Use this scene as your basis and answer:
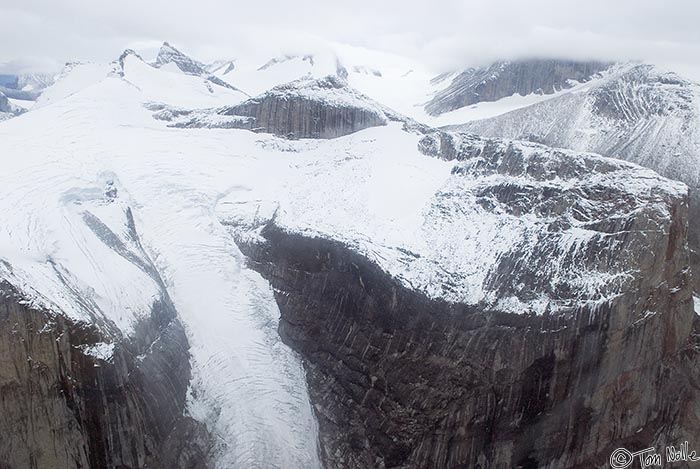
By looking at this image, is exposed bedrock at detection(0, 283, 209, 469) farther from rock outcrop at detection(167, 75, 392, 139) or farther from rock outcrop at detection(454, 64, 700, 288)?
rock outcrop at detection(454, 64, 700, 288)

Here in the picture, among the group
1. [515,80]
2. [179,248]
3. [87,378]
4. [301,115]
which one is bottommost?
[87,378]

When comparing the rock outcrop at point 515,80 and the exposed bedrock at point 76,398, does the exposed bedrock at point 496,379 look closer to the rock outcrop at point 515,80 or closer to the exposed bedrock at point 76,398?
the exposed bedrock at point 76,398

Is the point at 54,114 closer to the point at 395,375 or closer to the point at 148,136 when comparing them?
the point at 148,136

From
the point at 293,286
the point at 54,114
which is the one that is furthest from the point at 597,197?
the point at 54,114

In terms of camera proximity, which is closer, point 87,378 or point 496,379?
point 87,378

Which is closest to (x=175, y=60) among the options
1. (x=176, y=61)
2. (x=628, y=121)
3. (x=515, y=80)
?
(x=176, y=61)

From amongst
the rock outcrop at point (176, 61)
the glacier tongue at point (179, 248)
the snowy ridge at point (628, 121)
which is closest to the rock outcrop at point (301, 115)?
the glacier tongue at point (179, 248)

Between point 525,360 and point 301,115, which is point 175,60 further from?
Result: point 525,360
